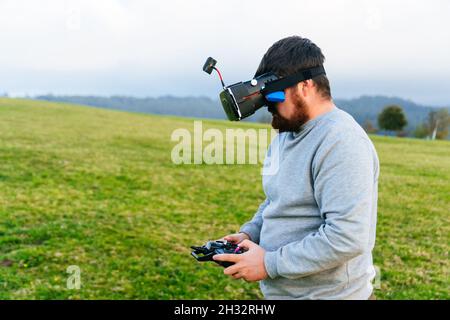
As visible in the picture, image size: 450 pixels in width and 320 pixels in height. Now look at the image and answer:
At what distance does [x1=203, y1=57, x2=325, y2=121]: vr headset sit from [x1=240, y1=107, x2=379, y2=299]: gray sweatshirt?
9.3 inches

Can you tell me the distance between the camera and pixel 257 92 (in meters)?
2.56

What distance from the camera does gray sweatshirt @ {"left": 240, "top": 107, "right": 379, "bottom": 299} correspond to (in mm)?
2232

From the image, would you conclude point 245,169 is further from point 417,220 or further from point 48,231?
point 48,231

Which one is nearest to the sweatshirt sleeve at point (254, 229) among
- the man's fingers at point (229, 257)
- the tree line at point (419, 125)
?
the man's fingers at point (229, 257)

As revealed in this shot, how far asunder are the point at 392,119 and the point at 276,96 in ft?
261

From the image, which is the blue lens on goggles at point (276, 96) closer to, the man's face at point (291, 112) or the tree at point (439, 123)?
the man's face at point (291, 112)

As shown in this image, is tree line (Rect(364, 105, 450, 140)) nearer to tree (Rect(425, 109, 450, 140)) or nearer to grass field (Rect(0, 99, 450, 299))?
tree (Rect(425, 109, 450, 140))

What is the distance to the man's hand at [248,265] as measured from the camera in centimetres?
255

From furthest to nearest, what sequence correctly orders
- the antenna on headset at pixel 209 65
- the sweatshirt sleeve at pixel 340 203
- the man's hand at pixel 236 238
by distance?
the man's hand at pixel 236 238, the antenna on headset at pixel 209 65, the sweatshirt sleeve at pixel 340 203

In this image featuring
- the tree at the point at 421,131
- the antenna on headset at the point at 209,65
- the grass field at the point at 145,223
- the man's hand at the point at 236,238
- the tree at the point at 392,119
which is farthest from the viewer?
the tree at the point at 421,131

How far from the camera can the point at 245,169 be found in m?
16.7

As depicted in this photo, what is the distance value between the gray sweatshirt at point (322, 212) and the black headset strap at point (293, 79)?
0.74 feet
